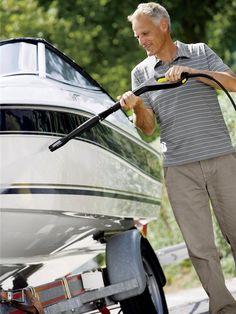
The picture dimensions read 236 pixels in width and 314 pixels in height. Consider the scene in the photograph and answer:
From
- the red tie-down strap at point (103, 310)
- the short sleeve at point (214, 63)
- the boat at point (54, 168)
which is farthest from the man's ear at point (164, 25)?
the red tie-down strap at point (103, 310)

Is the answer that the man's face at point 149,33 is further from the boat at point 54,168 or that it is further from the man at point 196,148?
the boat at point 54,168

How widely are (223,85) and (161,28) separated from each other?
0.52 meters

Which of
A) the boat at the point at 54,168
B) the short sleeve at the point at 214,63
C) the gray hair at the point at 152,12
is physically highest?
the gray hair at the point at 152,12

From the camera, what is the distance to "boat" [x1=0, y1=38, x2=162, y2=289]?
4.45 metres

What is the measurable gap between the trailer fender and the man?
32cm

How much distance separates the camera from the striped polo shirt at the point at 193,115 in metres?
5.26

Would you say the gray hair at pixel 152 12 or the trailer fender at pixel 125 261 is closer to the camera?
the trailer fender at pixel 125 261

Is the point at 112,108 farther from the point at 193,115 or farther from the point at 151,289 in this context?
the point at 151,289

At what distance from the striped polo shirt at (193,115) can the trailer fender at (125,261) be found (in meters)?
0.54

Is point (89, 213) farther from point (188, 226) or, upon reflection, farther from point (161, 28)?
point (161, 28)

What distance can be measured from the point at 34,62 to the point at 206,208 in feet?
4.48

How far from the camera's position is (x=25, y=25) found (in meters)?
18.1

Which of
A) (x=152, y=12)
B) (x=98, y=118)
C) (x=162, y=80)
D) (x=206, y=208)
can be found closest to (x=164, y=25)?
(x=152, y=12)

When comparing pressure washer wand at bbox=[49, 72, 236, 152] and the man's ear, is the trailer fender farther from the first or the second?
the man's ear
